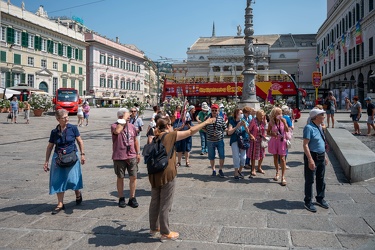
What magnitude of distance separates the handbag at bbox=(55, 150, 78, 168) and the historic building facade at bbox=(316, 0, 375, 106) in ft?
94.9

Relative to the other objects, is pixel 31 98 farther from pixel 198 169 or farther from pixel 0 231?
pixel 0 231

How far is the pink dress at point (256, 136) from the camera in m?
7.66

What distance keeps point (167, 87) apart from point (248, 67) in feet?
50.0

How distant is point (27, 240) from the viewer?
412 centimetres

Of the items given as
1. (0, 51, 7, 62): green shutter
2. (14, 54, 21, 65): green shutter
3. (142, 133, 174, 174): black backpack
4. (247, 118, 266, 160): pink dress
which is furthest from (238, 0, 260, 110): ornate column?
(14, 54, 21, 65): green shutter

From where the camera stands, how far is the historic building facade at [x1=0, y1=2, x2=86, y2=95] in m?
39.8

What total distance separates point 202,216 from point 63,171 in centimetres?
221

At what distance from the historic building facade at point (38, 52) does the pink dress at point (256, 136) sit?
1542 inches

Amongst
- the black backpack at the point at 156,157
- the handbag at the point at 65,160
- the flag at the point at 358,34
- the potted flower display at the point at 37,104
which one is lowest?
the handbag at the point at 65,160

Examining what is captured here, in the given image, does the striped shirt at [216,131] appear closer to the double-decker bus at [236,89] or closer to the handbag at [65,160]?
the handbag at [65,160]

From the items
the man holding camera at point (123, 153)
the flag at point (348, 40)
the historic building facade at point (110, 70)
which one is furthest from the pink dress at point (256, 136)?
the historic building facade at point (110, 70)

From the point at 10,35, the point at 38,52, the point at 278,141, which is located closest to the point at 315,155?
the point at 278,141

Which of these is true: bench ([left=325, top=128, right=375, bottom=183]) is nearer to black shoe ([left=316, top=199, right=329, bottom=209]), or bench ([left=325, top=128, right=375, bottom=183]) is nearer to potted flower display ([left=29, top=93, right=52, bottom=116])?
black shoe ([left=316, top=199, right=329, bottom=209])

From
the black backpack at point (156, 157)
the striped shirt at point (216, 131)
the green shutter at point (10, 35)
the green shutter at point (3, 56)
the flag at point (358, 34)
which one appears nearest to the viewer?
the black backpack at point (156, 157)
